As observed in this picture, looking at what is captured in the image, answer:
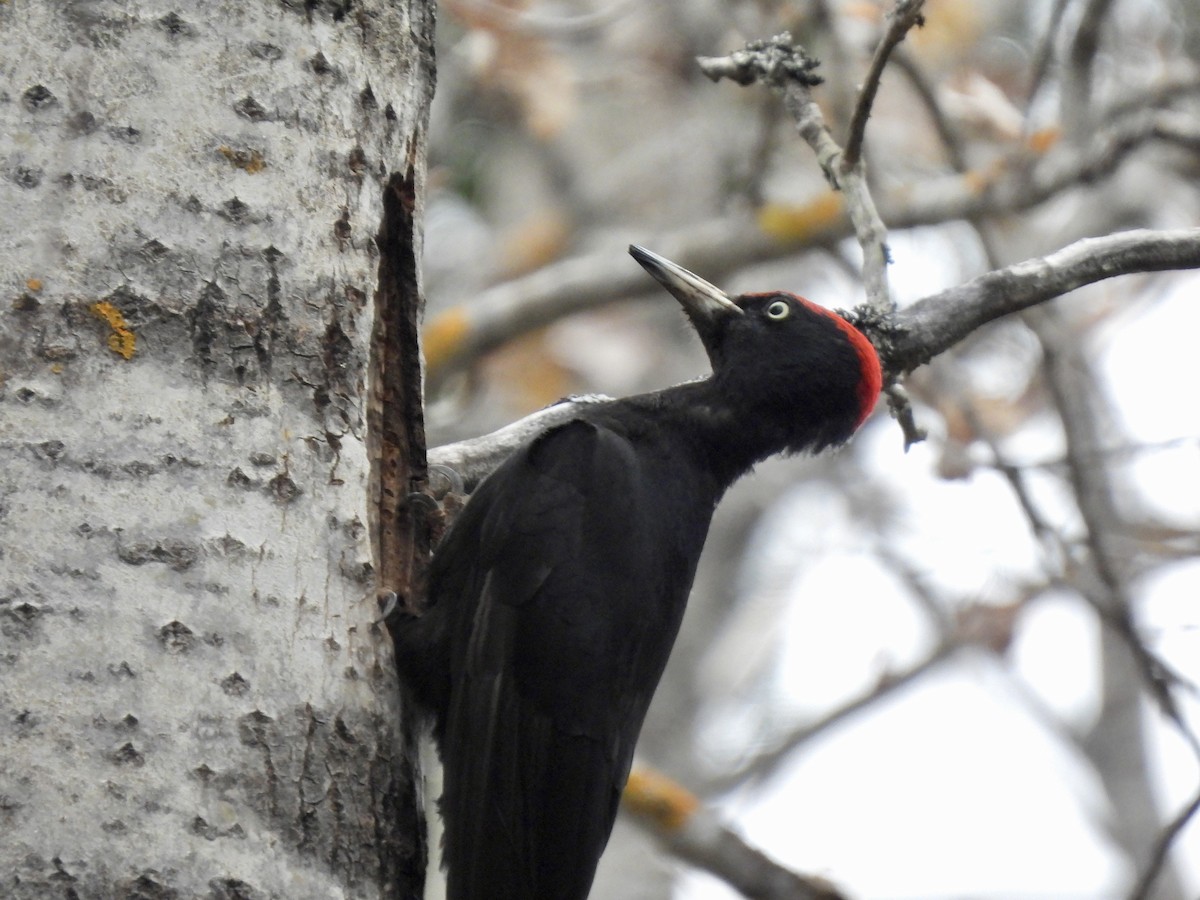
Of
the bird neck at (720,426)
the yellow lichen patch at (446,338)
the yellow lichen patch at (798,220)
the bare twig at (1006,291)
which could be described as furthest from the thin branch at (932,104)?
the yellow lichen patch at (446,338)

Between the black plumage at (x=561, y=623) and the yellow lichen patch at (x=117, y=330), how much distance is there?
880 millimetres

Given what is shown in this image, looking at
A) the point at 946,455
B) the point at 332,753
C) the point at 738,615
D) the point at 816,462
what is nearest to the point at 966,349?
the point at 816,462

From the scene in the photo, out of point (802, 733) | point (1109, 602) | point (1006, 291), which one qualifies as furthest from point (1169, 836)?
point (802, 733)

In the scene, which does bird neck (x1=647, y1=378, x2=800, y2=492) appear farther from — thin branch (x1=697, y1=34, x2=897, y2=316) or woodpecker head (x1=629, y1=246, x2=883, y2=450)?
thin branch (x1=697, y1=34, x2=897, y2=316)

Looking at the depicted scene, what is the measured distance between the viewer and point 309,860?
2.12 metres

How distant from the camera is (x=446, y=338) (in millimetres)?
5820

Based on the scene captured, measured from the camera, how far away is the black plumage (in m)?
2.82

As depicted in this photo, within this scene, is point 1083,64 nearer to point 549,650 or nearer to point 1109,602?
point 1109,602

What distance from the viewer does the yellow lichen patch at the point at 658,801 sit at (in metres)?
4.05

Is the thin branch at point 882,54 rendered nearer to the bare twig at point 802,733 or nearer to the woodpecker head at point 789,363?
the woodpecker head at point 789,363

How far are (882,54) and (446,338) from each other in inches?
127

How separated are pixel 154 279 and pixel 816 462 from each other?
751 cm

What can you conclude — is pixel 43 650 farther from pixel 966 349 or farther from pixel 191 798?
pixel 966 349

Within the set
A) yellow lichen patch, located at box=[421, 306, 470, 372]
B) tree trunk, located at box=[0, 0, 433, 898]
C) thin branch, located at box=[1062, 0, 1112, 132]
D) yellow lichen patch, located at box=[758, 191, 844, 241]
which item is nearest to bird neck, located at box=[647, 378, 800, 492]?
tree trunk, located at box=[0, 0, 433, 898]
